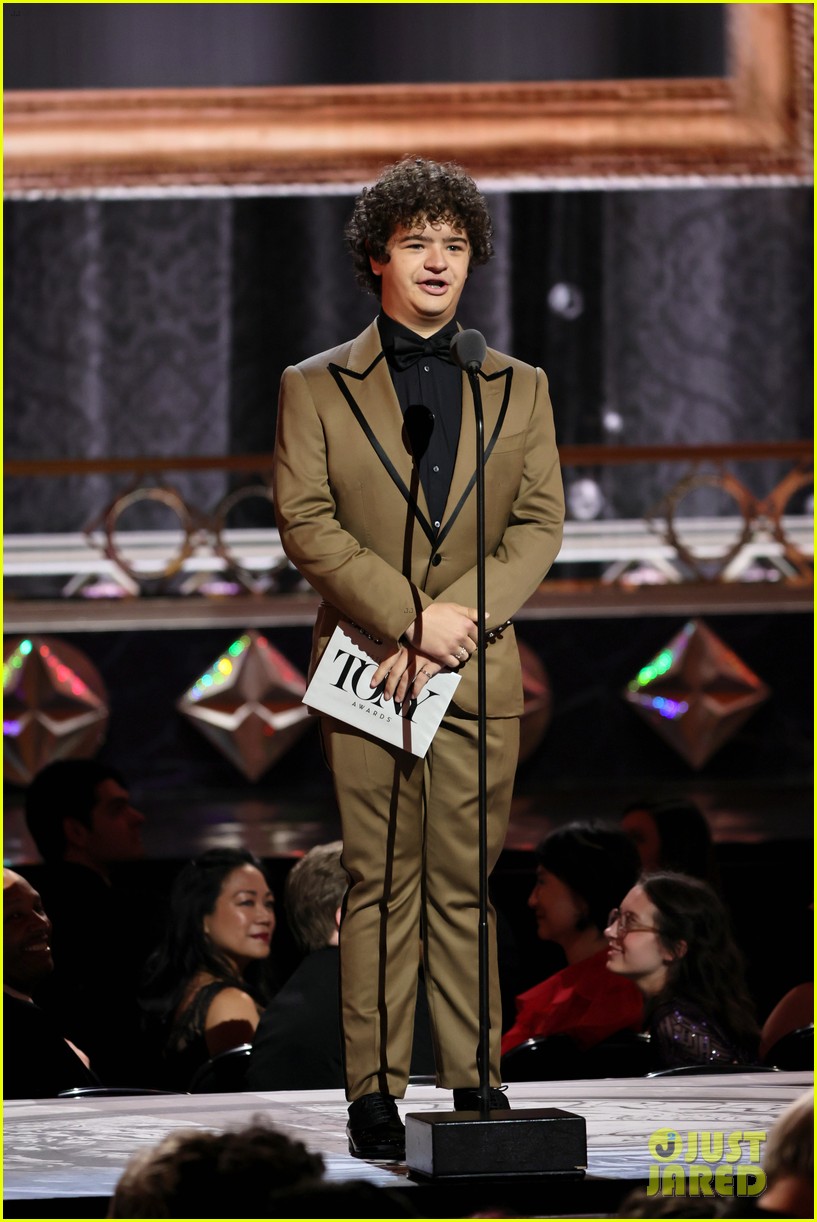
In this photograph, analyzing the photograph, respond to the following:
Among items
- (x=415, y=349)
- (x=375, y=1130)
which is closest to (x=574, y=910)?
(x=375, y=1130)

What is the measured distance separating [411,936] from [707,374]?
6057 mm

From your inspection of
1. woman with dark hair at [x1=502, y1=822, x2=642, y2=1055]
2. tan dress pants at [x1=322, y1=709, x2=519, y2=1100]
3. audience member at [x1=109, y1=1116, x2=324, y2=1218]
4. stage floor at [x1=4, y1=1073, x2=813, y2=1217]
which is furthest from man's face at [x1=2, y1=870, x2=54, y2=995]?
audience member at [x1=109, y1=1116, x2=324, y2=1218]

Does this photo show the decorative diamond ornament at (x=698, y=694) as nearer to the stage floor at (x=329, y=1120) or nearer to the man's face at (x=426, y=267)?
the stage floor at (x=329, y=1120)

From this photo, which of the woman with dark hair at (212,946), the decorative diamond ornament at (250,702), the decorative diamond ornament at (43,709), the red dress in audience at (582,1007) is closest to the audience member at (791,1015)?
the red dress in audience at (582,1007)

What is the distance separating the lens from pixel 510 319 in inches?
328

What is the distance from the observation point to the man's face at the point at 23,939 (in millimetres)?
3932

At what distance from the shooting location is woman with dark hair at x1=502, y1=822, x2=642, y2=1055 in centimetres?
391

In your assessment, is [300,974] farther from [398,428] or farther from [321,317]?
[321,317]

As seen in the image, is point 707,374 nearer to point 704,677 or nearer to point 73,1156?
point 704,677

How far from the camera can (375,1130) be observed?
8.77 ft

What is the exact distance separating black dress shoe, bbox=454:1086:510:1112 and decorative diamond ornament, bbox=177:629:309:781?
3708mm

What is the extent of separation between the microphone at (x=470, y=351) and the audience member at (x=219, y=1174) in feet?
3.86

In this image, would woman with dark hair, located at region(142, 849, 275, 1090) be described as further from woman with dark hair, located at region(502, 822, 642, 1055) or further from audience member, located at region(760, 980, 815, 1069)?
audience member, located at region(760, 980, 815, 1069)

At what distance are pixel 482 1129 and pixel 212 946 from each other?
170cm
